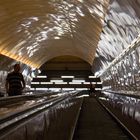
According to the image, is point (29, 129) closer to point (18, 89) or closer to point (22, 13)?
point (18, 89)

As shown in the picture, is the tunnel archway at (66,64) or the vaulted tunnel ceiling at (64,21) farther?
the tunnel archway at (66,64)

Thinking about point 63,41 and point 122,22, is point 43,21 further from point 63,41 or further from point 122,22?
point 63,41

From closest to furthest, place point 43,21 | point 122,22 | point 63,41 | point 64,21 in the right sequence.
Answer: point 122,22
point 43,21
point 64,21
point 63,41

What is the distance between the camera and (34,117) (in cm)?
389

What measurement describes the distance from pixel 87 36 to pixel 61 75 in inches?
951

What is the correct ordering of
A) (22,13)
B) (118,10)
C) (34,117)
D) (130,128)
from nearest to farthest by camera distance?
(34,117)
(130,128)
(118,10)
(22,13)

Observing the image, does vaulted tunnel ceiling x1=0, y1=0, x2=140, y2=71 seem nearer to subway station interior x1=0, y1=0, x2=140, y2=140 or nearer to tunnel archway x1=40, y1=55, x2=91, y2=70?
subway station interior x1=0, y1=0, x2=140, y2=140

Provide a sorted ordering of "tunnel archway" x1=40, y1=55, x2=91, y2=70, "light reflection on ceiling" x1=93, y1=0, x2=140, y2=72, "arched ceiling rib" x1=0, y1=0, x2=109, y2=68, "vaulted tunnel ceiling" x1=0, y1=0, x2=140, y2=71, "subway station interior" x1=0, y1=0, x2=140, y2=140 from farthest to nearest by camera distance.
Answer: "tunnel archway" x1=40, y1=55, x2=91, y2=70, "arched ceiling rib" x1=0, y1=0, x2=109, y2=68, "vaulted tunnel ceiling" x1=0, y1=0, x2=140, y2=71, "light reflection on ceiling" x1=93, y1=0, x2=140, y2=72, "subway station interior" x1=0, y1=0, x2=140, y2=140

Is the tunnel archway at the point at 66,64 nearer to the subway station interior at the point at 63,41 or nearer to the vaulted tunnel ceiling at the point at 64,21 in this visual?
the subway station interior at the point at 63,41

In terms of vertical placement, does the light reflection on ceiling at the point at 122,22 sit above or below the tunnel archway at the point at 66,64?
below

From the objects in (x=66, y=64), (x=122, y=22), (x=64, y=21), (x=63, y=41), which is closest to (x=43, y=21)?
(x=64, y=21)

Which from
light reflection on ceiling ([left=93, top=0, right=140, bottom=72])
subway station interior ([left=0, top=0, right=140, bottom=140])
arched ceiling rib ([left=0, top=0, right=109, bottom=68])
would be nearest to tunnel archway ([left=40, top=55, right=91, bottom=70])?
subway station interior ([left=0, top=0, right=140, bottom=140])

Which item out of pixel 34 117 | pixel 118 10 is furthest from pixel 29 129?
pixel 118 10

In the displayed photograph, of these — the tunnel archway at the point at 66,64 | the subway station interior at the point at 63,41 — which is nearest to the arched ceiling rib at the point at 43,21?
the subway station interior at the point at 63,41
